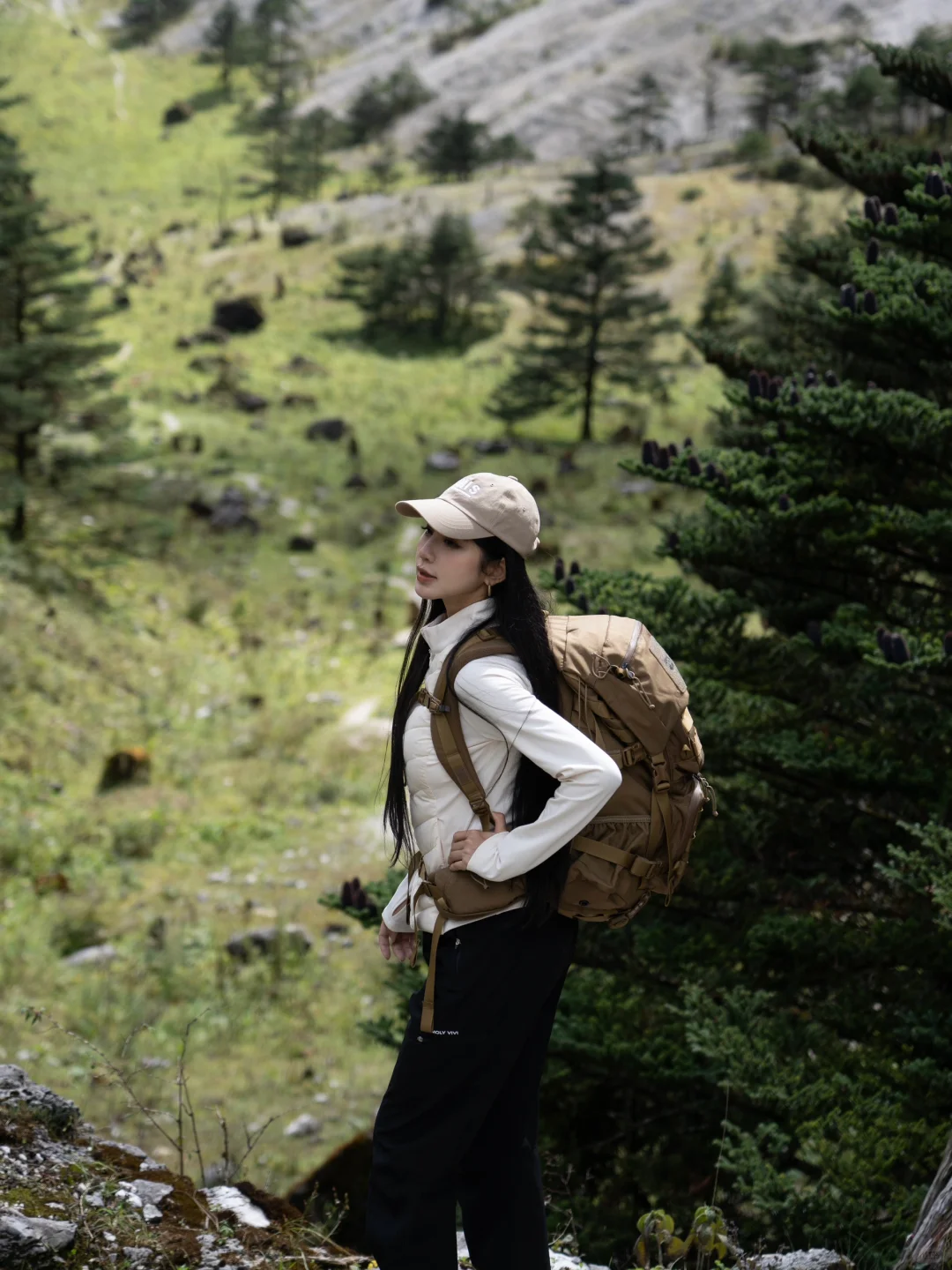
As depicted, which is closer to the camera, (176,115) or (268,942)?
(268,942)

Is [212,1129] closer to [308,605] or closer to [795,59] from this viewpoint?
[308,605]

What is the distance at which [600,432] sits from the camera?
26.3 metres

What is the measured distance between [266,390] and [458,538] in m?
25.7

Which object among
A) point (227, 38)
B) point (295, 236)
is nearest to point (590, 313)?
point (295, 236)

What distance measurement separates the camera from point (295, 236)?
40406 millimetres

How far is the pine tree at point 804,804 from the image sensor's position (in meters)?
4.38

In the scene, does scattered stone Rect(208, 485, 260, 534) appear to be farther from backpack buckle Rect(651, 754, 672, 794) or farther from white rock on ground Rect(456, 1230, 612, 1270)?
backpack buckle Rect(651, 754, 672, 794)

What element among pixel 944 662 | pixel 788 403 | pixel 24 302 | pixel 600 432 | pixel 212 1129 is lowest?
pixel 600 432

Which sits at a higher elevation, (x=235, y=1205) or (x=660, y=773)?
(x=660, y=773)

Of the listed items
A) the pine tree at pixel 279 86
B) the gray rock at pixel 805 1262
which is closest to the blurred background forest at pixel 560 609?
the gray rock at pixel 805 1262

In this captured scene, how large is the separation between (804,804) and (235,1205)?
3.36 m

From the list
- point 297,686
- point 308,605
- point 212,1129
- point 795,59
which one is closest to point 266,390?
point 308,605

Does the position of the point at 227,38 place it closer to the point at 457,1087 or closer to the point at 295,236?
the point at 295,236

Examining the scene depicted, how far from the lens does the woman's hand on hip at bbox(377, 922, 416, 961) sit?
95.3 inches
